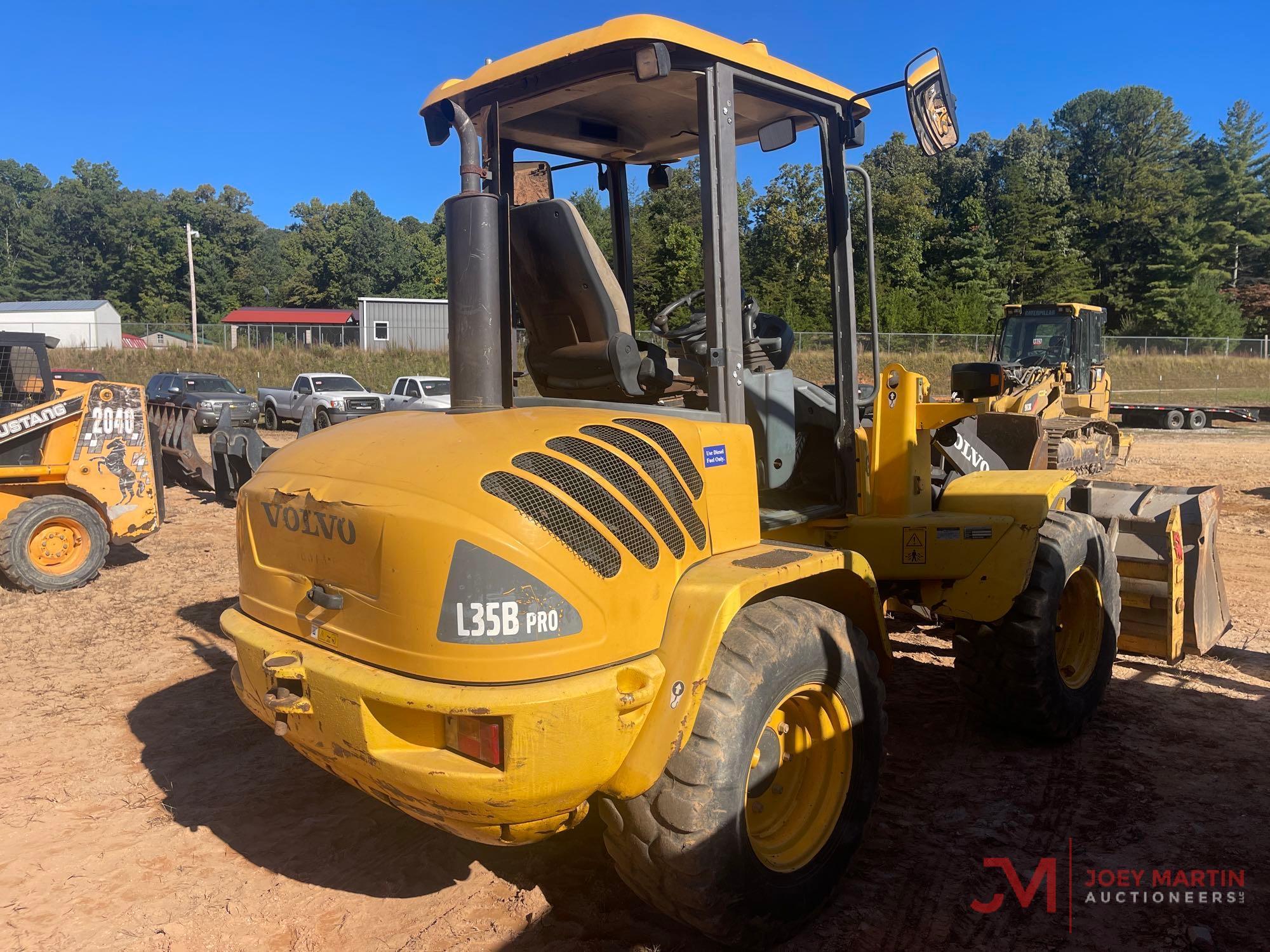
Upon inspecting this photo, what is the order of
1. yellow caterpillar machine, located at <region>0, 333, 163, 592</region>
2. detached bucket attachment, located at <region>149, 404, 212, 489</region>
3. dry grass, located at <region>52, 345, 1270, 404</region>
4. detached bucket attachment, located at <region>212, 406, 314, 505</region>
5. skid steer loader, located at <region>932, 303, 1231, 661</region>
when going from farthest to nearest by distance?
dry grass, located at <region>52, 345, 1270, 404</region>, detached bucket attachment, located at <region>149, 404, 212, 489</region>, detached bucket attachment, located at <region>212, 406, 314, 505</region>, yellow caterpillar machine, located at <region>0, 333, 163, 592</region>, skid steer loader, located at <region>932, 303, 1231, 661</region>

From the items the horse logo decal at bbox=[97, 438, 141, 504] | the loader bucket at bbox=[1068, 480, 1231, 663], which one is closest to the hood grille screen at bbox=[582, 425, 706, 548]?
the loader bucket at bbox=[1068, 480, 1231, 663]

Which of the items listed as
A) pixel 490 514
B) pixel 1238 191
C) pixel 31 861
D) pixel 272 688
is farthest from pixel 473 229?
pixel 1238 191

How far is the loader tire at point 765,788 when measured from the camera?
284 cm

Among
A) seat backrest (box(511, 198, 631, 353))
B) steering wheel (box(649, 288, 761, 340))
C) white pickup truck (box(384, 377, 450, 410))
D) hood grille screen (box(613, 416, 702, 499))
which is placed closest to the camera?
hood grille screen (box(613, 416, 702, 499))

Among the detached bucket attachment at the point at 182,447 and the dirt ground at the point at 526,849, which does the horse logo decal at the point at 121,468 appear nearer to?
the dirt ground at the point at 526,849

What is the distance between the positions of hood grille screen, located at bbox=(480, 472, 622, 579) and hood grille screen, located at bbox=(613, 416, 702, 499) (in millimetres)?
436

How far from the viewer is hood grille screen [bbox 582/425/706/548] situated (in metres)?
2.92

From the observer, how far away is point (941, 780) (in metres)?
A: 4.43

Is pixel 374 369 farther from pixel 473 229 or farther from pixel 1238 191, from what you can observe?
pixel 1238 191

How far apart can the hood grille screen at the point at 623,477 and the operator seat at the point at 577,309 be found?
0.68 m

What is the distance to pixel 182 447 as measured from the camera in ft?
44.2

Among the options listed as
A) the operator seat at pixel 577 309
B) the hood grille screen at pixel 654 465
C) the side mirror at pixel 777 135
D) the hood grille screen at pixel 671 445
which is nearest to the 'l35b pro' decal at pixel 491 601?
the hood grille screen at pixel 654 465

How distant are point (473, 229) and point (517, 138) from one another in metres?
1.32

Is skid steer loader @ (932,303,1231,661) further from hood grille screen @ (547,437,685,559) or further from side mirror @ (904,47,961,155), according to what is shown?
hood grille screen @ (547,437,685,559)
